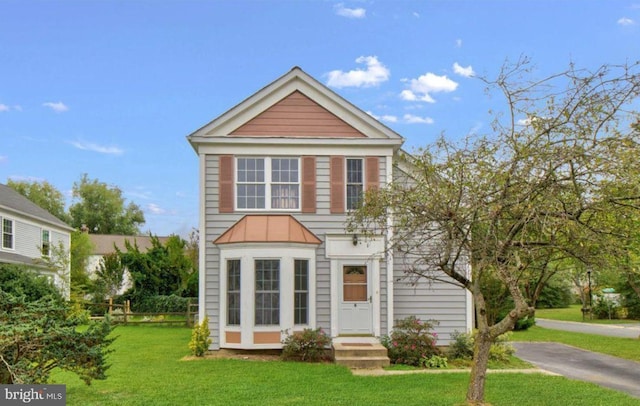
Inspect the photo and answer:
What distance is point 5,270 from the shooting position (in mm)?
21781

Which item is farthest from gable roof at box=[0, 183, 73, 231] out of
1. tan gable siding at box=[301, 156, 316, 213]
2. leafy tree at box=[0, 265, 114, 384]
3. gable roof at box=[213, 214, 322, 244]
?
leafy tree at box=[0, 265, 114, 384]

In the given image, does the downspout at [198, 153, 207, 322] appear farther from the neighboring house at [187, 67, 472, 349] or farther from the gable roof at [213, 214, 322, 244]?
the gable roof at [213, 214, 322, 244]

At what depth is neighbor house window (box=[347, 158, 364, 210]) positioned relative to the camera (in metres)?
15.2

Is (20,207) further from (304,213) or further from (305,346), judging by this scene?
(305,346)

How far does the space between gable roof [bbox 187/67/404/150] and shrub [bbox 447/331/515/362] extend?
5448mm

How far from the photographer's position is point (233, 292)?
1448cm

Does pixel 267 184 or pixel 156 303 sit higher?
pixel 267 184

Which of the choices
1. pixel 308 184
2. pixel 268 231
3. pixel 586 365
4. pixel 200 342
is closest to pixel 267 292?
pixel 268 231

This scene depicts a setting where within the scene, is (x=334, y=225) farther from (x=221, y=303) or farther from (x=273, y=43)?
(x=273, y=43)

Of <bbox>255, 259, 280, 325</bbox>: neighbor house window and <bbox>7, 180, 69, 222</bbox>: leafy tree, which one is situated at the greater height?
<bbox>7, 180, 69, 222</bbox>: leafy tree

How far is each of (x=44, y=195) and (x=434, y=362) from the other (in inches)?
2170

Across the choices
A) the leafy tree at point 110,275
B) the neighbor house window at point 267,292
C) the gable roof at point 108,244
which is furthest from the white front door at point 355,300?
the gable roof at point 108,244

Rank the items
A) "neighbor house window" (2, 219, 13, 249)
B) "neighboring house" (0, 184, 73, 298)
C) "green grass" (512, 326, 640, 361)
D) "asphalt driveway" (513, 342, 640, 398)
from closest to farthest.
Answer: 1. "asphalt driveway" (513, 342, 640, 398)
2. "green grass" (512, 326, 640, 361)
3. "neighboring house" (0, 184, 73, 298)
4. "neighbor house window" (2, 219, 13, 249)

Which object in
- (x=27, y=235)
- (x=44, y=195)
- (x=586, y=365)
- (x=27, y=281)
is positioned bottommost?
(x=586, y=365)
